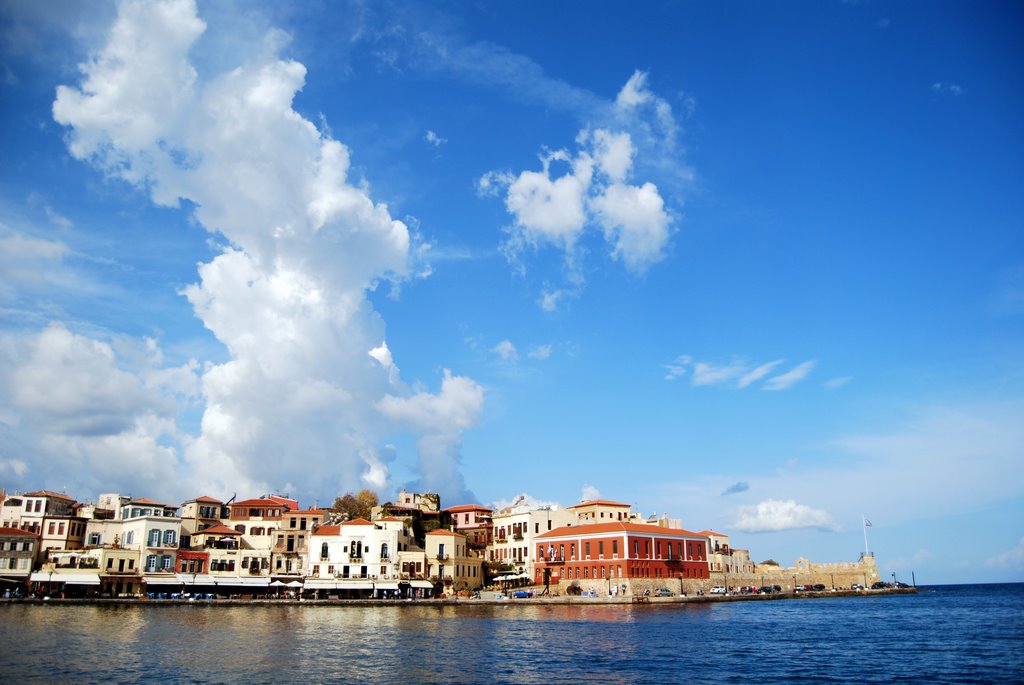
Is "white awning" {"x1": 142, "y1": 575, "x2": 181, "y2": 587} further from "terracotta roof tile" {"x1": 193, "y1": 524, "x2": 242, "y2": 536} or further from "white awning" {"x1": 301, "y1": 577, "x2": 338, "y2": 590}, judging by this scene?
"white awning" {"x1": 301, "y1": 577, "x2": 338, "y2": 590}

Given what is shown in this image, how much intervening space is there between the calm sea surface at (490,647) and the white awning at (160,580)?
940 cm

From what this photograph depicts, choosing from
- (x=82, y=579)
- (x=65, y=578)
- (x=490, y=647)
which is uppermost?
(x=65, y=578)

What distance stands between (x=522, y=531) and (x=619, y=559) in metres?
16.9

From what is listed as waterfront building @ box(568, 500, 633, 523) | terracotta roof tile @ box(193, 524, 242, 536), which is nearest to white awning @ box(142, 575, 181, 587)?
terracotta roof tile @ box(193, 524, 242, 536)

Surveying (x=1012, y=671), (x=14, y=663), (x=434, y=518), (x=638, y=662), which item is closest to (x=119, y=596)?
(x=434, y=518)

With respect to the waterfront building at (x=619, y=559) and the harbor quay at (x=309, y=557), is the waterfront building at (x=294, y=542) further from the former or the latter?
the waterfront building at (x=619, y=559)

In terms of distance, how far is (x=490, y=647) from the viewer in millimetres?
44844

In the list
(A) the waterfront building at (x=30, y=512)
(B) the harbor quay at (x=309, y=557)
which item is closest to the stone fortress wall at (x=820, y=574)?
(B) the harbor quay at (x=309, y=557)

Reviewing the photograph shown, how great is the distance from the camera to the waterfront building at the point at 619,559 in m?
84.6

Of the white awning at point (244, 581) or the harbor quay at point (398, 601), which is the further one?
the white awning at point (244, 581)

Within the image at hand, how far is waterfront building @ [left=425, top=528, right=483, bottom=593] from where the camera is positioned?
87.2 m

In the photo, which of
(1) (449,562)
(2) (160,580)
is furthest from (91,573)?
(1) (449,562)

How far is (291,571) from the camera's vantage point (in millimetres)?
86562

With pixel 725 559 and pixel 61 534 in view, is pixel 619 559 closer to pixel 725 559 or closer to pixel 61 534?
pixel 725 559
